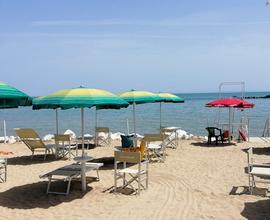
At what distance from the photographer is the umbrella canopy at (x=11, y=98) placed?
18.9 ft

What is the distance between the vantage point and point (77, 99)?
22.7 feet

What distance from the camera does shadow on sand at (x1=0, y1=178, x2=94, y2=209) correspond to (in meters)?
6.78

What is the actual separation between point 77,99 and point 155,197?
7.40ft

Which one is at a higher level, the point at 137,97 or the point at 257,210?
Result: the point at 137,97

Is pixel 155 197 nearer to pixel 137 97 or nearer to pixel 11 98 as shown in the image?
pixel 11 98

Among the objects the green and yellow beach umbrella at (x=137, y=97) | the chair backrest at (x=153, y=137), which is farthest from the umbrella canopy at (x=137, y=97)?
the chair backrest at (x=153, y=137)

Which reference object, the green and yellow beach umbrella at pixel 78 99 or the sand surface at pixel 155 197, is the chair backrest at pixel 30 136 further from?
the green and yellow beach umbrella at pixel 78 99

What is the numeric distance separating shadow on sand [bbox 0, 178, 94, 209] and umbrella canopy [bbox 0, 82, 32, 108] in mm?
1805

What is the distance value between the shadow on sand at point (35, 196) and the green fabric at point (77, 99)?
5.40 ft

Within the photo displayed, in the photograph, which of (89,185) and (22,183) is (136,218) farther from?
(22,183)

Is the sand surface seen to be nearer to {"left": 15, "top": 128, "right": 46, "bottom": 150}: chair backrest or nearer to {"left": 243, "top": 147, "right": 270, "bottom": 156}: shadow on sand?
{"left": 15, "top": 128, "right": 46, "bottom": 150}: chair backrest

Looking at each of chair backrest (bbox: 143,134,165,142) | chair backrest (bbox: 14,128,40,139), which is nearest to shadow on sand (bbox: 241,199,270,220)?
chair backrest (bbox: 143,134,165,142)

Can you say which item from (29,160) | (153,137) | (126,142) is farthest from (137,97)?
(29,160)

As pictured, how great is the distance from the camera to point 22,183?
8375 millimetres
